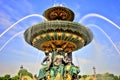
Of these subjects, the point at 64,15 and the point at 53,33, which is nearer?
the point at 53,33

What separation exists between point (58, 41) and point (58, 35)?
56 cm

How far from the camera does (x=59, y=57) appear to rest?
39.9 feet

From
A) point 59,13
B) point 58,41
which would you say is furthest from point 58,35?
point 59,13

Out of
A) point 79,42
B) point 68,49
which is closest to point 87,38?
point 79,42

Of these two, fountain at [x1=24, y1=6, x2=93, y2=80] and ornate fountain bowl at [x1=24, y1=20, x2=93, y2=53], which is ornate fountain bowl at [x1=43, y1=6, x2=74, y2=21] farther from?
ornate fountain bowl at [x1=24, y1=20, x2=93, y2=53]

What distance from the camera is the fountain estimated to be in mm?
11773

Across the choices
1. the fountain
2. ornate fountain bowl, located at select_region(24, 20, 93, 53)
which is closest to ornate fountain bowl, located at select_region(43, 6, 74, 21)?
the fountain

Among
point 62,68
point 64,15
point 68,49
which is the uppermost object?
point 64,15

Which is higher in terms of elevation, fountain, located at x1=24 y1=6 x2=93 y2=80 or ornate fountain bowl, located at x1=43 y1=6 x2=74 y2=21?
ornate fountain bowl, located at x1=43 y1=6 x2=74 y2=21

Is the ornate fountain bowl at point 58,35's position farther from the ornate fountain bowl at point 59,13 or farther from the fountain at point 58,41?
the ornate fountain bowl at point 59,13

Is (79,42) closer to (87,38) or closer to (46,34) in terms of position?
(87,38)

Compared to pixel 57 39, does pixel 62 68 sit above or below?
below

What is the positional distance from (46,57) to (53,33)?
140 centimetres

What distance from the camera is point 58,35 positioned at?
39.5 ft
